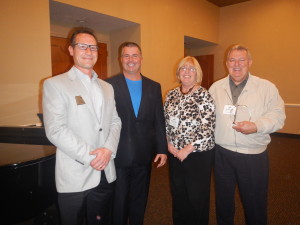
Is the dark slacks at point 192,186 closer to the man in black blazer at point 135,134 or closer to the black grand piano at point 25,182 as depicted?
the man in black blazer at point 135,134

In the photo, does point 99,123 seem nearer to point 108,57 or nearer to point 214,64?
point 108,57

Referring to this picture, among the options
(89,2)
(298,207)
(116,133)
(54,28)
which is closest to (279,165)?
(298,207)

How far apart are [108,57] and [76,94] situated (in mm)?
4269

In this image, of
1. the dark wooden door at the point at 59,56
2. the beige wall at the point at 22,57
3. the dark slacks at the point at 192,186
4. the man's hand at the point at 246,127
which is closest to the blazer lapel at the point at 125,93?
the dark slacks at the point at 192,186

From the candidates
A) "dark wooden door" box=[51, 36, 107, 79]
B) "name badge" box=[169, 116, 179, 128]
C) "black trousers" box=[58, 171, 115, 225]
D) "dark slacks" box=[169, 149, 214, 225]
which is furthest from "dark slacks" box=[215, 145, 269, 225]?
"dark wooden door" box=[51, 36, 107, 79]

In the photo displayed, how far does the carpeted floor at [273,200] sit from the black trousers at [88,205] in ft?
2.74

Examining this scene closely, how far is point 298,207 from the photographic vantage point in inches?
105

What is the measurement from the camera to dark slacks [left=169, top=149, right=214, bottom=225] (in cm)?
182

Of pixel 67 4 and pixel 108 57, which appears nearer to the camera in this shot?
pixel 67 4

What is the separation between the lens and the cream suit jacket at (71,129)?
1265 millimetres

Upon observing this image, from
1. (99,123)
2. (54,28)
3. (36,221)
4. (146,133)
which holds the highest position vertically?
→ (54,28)

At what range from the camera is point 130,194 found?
1.93 metres

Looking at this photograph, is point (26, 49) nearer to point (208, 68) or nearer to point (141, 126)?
point (141, 126)

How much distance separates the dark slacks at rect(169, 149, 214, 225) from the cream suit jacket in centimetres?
77
